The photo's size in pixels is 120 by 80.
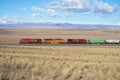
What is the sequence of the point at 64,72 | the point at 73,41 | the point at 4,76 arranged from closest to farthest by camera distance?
the point at 4,76
the point at 64,72
the point at 73,41

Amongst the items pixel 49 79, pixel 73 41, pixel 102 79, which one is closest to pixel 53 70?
pixel 49 79

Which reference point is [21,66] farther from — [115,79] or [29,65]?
[115,79]

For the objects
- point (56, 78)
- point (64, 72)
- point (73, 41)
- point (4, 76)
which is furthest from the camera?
point (73, 41)

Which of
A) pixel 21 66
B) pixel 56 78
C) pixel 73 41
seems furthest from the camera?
pixel 73 41

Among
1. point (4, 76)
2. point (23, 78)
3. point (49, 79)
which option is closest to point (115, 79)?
point (49, 79)

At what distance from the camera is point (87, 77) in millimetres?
18672

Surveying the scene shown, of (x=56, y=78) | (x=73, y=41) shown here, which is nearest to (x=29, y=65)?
(x=56, y=78)

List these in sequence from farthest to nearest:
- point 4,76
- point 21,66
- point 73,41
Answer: point 73,41 → point 21,66 → point 4,76

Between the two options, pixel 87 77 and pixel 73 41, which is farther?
pixel 73 41

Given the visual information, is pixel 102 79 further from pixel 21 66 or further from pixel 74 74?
pixel 21 66

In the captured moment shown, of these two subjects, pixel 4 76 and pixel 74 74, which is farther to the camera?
pixel 74 74

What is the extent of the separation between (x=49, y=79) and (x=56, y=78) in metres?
0.61

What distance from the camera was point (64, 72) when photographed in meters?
19.8

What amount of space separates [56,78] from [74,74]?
1.36m
